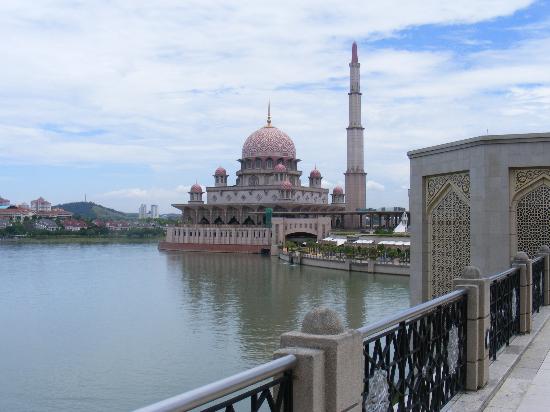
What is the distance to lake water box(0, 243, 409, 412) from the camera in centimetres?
1111

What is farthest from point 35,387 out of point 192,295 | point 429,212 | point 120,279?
point 120,279

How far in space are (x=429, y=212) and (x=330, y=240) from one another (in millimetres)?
32483

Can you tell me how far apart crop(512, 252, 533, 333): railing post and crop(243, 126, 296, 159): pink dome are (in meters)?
47.1

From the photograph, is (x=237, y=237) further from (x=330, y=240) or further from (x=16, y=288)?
(x=16, y=288)

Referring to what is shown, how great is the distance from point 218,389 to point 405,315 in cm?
162

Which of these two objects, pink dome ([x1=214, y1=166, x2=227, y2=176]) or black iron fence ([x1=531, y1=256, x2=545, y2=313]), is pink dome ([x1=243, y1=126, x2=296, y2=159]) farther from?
black iron fence ([x1=531, y1=256, x2=545, y2=313])

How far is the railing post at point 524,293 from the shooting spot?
246 inches

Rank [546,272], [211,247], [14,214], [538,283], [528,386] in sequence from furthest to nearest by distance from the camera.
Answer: [14,214] < [211,247] < [546,272] < [538,283] < [528,386]

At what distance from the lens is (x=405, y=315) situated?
3311 mm

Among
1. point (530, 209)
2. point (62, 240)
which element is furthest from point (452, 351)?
point (62, 240)

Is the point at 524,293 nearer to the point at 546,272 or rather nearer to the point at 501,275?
the point at 501,275

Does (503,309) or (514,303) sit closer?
(503,309)

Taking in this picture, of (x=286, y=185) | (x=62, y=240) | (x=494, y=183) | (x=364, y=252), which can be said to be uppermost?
(x=286, y=185)

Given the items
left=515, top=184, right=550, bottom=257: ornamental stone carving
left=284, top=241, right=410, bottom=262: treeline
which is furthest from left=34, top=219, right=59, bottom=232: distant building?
left=515, top=184, right=550, bottom=257: ornamental stone carving
